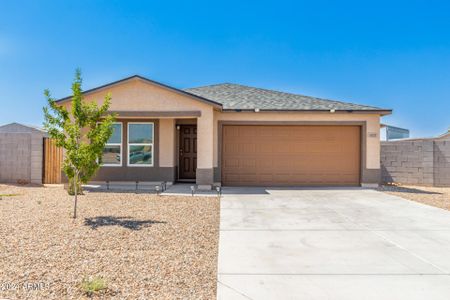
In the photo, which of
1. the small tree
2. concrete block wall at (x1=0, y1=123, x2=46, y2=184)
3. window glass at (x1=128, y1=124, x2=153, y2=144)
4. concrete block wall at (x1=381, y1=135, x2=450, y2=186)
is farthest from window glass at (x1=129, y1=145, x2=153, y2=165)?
concrete block wall at (x1=381, y1=135, x2=450, y2=186)

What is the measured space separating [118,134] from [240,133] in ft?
17.0

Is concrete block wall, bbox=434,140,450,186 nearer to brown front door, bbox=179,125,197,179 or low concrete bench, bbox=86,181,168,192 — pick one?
brown front door, bbox=179,125,197,179

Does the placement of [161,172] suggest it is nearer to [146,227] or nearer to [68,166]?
[68,166]

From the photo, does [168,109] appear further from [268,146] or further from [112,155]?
[268,146]

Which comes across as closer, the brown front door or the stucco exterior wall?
the stucco exterior wall

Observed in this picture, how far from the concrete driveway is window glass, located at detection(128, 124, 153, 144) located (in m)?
5.69

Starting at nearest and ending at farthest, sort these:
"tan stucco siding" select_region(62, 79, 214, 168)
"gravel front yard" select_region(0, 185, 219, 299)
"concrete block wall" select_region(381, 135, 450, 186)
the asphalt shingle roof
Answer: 1. "gravel front yard" select_region(0, 185, 219, 299)
2. "tan stucco siding" select_region(62, 79, 214, 168)
3. the asphalt shingle roof
4. "concrete block wall" select_region(381, 135, 450, 186)

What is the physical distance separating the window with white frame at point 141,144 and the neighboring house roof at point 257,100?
1999mm

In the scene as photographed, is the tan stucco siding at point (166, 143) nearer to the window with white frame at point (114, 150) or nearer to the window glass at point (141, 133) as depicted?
the window glass at point (141, 133)

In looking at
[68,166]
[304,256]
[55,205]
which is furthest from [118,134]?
[304,256]

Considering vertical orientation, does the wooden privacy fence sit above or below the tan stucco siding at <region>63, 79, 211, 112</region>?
below

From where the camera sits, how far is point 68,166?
6711 mm

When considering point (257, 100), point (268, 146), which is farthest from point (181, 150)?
point (257, 100)

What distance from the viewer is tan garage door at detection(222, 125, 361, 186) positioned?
491 inches
